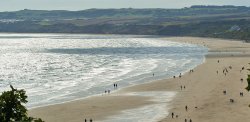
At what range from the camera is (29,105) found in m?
63.8

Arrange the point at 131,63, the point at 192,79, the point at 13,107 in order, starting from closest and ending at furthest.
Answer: the point at 13,107
the point at 192,79
the point at 131,63

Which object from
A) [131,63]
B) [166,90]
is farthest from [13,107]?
[131,63]

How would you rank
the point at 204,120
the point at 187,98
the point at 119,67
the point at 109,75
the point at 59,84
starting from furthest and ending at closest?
the point at 119,67, the point at 109,75, the point at 59,84, the point at 187,98, the point at 204,120

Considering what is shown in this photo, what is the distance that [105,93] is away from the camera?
74.9 m


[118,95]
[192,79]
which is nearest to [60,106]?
[118,95]

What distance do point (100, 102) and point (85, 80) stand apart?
23661 mm

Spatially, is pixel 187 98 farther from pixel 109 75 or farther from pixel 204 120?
pixel 109 75

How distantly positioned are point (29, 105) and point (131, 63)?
62.9 metres

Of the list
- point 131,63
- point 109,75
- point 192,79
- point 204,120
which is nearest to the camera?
point 204,120

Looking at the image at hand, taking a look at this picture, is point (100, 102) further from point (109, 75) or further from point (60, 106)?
point (109, 75)

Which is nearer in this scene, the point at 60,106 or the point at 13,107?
the point at 13,107

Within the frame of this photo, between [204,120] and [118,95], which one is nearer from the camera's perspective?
[204,120]

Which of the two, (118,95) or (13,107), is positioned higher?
(13,107)

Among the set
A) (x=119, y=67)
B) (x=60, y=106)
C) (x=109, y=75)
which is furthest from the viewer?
(x=119, y=67)
